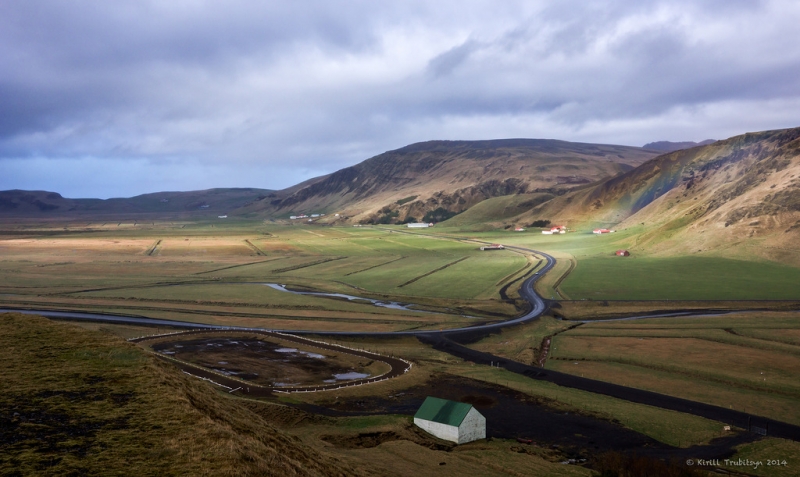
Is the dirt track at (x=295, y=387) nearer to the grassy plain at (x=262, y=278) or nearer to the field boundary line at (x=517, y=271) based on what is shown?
the grassy plain at (x=262, y=278)

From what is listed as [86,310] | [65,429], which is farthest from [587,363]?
[86,310]

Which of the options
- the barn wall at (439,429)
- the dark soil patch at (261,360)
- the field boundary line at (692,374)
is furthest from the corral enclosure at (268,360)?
the field boundary line at (692,374)

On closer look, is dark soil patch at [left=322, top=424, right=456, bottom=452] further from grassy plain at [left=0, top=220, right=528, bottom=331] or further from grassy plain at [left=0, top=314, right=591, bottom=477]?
grassy plain at [left=0, top=220, right=528, bottom=331]

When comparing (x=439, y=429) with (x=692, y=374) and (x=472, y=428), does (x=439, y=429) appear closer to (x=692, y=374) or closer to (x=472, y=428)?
(x=472, y=428)

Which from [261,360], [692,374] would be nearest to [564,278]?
[692,374]

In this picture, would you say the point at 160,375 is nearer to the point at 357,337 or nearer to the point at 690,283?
the point at 357,337

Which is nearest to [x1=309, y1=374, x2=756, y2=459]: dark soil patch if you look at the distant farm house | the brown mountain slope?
the brown mountain slope
